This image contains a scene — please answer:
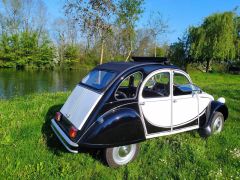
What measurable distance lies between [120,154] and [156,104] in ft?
3.78

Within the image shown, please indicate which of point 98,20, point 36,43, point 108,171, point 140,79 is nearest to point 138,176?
point 108,171

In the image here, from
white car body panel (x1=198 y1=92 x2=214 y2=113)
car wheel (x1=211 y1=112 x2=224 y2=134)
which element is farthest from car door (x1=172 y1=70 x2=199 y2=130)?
car wheel (x1=211 y1=112 x2=224 y2=134)

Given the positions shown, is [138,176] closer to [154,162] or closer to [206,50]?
[154,162]

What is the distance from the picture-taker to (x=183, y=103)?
525cm

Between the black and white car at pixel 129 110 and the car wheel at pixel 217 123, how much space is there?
0.15 metres

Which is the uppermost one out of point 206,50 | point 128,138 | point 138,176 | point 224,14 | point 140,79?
point 224,14

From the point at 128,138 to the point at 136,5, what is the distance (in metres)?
15.9

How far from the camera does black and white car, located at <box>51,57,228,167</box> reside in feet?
13.3

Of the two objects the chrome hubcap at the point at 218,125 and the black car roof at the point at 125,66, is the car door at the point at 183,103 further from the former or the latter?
the chrome hubcap at the point at 218,125

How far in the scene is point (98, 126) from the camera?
13.1ft

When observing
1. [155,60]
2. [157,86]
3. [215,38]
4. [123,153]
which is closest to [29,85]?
[157,86]

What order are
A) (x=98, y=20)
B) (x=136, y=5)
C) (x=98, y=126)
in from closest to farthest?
(x=98, y=126), (x=98, y=20), (x=136, y=5)

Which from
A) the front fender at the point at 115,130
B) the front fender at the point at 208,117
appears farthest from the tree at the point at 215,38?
the front fender at the point at 115,130

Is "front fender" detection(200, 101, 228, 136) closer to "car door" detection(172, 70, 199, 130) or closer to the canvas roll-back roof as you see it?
"car door" detection(172, 70, 199, 130)
